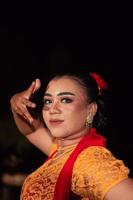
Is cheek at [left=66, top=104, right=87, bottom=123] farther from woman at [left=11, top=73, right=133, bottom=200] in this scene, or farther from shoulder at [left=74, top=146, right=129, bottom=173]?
shoulder at [left=74, top=146, right=129, bottom=173]

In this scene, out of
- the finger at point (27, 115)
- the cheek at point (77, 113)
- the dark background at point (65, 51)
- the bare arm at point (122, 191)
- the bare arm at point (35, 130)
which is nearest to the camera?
the bare arm at point (122, 191)

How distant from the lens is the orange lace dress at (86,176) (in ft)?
5.66

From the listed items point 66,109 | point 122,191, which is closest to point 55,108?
point 66,109

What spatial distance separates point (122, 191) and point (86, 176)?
18cm

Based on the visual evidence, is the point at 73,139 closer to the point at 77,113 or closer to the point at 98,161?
the point at 77,113

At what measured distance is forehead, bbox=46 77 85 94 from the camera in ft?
6.86

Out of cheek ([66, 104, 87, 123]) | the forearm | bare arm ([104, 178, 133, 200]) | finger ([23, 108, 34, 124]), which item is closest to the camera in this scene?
bare arm ([104, 178, 133, 200])

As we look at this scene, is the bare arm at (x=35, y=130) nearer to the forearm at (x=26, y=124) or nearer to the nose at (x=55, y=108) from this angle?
the forearm at (x=26, y=124)

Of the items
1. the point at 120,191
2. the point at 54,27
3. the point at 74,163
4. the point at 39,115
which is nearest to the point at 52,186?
the point at 74,163

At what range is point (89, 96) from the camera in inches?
84.1

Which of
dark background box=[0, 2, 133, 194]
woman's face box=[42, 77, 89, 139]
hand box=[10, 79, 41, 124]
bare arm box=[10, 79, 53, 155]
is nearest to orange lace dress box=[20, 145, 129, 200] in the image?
woman's face box=[42, 77, 89, 139]

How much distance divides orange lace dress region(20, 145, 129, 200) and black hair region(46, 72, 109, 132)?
0.78 feet

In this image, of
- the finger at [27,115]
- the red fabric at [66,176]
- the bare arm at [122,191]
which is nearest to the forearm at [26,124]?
the finger at [27,115]

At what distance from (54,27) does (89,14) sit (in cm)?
44
